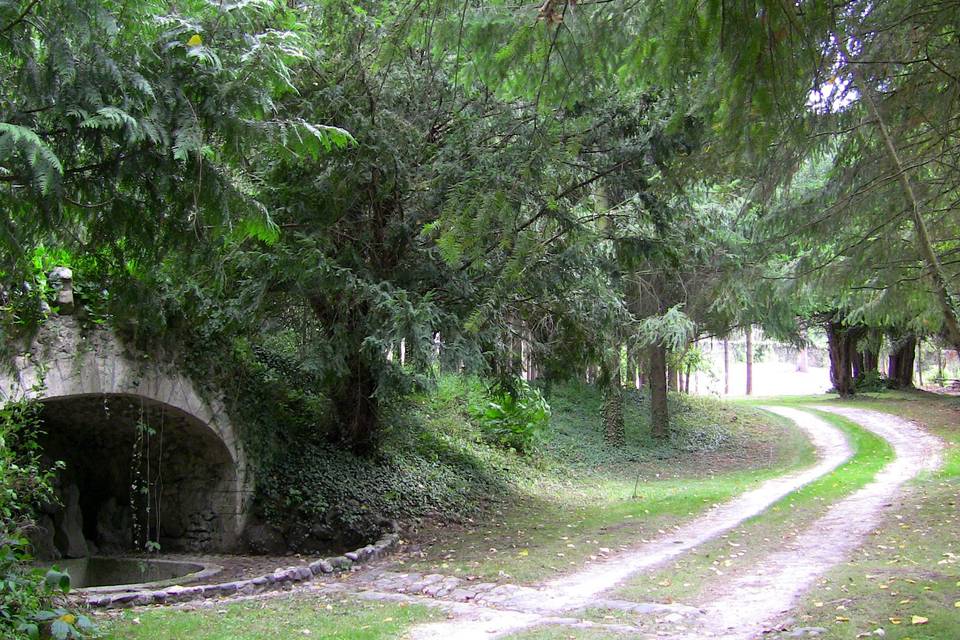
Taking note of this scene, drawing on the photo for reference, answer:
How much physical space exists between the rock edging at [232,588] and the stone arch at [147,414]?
86.9 inches

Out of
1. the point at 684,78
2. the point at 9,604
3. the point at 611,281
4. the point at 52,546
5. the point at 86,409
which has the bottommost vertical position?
the point at 52,546

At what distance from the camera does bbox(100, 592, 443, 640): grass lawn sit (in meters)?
5.43

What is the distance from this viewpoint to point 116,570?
10.6m

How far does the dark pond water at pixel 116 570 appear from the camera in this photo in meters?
10.00

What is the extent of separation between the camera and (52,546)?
10344 mm

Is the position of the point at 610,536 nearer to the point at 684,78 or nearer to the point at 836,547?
the point at 836,547

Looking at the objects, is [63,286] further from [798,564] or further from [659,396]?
[659,396]

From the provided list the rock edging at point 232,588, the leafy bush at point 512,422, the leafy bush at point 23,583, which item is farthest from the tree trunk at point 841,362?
the leafy bush at point 23,583

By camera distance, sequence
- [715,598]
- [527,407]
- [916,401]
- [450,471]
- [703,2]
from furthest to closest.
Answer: [916,401]
[527,407]
[450,471]
[715,598]
[703,2]

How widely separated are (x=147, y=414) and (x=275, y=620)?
16.5 ft

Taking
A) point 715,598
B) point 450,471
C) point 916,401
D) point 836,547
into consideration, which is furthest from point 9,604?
Answer: point 916,401

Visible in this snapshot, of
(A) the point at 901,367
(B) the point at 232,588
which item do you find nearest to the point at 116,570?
(B) the point at 232,588

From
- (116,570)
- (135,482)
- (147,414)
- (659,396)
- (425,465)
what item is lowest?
(116,570)

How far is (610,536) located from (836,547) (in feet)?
8.62
